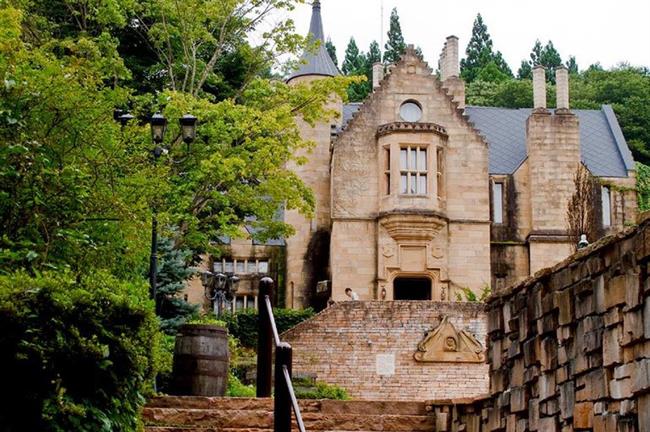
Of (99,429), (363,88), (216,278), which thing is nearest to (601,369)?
(99,429)

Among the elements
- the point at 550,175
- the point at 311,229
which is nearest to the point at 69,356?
the point at 311,229

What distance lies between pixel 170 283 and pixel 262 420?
38.0 ft

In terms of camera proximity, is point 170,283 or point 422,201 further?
point 422,201

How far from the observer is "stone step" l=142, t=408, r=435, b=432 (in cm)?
1198

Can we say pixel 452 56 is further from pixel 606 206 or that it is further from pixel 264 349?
pixel 264 349

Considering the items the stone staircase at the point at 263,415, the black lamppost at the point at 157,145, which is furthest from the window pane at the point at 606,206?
the stone staircase at the point at 263,415

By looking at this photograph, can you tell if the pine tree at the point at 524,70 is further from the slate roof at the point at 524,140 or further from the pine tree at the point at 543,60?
the slate roof at the point at 524,140

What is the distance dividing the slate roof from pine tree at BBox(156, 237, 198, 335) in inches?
679

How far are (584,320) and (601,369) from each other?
20.2 inches

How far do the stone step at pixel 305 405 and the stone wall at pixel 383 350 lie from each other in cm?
1382

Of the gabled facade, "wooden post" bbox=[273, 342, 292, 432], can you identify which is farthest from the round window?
"wooden post" bbox=[273, 342, 292, 432]

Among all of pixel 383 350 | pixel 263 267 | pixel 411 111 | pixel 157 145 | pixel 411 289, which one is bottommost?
pixel 383 350

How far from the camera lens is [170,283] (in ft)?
76.4

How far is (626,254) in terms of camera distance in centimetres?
829
